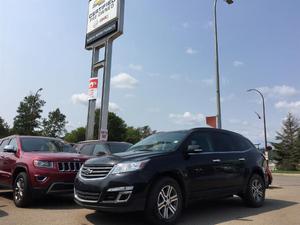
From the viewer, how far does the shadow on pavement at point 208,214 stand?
7444mm

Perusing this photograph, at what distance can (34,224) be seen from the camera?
7.08 metres

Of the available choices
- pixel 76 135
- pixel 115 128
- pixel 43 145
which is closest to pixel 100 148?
pixel 43 145

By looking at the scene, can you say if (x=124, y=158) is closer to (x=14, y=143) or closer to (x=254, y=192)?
(x=254, y=192)

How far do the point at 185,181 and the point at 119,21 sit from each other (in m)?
16.1

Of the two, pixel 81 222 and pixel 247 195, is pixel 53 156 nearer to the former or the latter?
pixel 81 222

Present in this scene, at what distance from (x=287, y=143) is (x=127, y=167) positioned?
2340 inches

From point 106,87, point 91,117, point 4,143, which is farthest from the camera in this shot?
point 91,117

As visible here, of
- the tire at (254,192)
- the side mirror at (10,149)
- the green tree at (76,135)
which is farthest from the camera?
the green tree at (76,135)

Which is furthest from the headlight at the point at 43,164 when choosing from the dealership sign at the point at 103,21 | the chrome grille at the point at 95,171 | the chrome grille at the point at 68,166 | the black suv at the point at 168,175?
the dealership sign at the point at 103,21

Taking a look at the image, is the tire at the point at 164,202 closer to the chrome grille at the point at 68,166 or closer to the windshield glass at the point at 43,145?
the chrome grille at the point at 68,166

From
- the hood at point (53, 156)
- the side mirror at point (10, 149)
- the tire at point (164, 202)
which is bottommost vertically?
the tire at point (164, 202)

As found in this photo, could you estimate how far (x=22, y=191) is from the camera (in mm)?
8945

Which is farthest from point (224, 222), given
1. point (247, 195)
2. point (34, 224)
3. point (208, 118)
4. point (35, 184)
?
point (208, 118)

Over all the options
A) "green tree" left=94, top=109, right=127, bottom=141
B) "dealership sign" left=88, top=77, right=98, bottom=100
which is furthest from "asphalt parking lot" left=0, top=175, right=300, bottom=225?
"green tree" left=94, top=109, right=127, bottom=141
